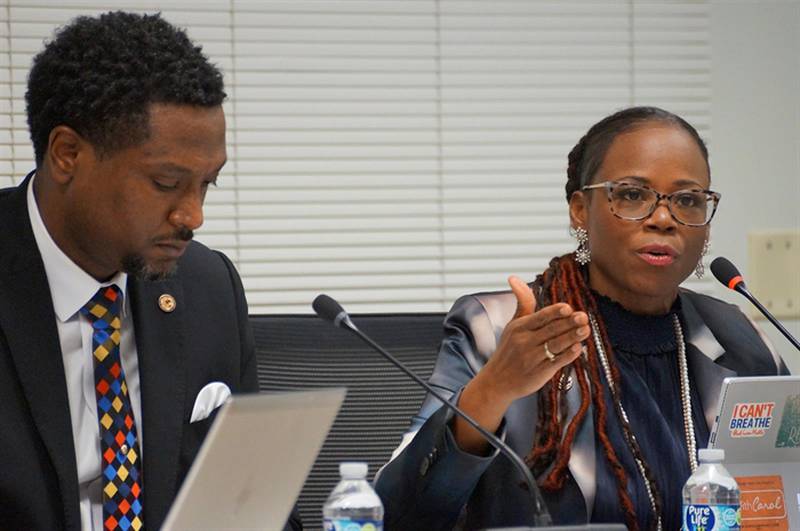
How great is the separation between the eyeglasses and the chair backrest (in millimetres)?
Result: 560

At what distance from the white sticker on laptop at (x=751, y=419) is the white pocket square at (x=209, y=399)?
33.4 inches

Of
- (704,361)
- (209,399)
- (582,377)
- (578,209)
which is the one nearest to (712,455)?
(582,377)

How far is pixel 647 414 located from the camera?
238cm

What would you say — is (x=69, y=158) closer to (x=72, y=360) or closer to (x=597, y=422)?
(x=72, y=360)

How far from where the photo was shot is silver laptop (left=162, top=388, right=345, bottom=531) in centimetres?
143

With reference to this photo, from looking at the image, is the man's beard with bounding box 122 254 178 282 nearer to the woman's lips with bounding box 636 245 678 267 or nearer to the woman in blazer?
the woman in blazer

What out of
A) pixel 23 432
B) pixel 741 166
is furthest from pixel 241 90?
pixel 23 432

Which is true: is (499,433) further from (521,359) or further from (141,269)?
(141,269)

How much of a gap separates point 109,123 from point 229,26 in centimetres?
163

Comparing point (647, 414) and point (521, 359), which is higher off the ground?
point (521, 359)

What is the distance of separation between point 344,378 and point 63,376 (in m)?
0.73

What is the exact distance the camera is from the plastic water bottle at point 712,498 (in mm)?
1827

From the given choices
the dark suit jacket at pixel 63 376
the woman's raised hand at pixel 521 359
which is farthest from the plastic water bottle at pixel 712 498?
the dark suit jacket at pixel 63 376

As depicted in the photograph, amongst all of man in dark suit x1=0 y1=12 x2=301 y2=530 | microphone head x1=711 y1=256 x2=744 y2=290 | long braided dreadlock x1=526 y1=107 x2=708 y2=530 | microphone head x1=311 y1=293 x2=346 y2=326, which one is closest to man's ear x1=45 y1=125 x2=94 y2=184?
man in dark suit x1=0 y1=12 x2=301 y2=530
